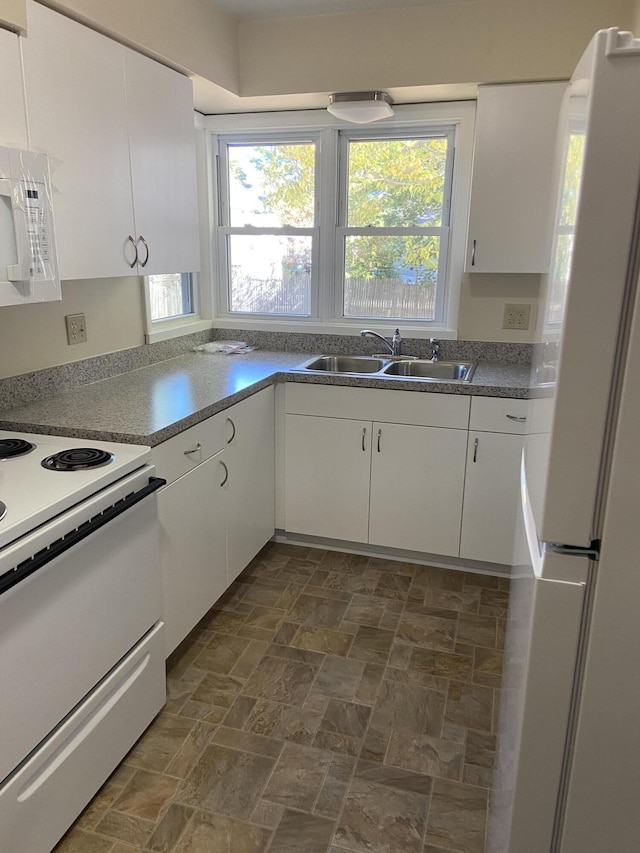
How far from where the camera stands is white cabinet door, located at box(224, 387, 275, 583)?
2516 millimetres

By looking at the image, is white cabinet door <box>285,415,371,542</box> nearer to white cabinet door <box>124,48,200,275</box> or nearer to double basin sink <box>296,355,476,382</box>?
double basin sink <box>296,355,476,382</box>

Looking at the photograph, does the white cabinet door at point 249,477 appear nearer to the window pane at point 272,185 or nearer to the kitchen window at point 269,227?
the kitchen window at point 269,227

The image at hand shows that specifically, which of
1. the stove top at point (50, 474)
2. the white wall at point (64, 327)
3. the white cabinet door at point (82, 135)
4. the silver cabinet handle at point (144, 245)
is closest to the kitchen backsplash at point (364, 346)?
the white wall at point (64, 327)

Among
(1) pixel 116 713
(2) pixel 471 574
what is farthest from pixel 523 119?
(1) pixel 116 713

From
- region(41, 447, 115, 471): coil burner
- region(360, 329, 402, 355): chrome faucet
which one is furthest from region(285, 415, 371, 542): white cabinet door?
region(41, 447, 115, 471): coil burner

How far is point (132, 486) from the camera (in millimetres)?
1713

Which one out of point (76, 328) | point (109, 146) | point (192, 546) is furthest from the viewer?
point (76, 328)

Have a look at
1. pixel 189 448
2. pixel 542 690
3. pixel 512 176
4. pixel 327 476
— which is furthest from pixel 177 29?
pixel 542 690

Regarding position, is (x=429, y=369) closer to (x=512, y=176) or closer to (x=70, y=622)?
(x=512, y=176)

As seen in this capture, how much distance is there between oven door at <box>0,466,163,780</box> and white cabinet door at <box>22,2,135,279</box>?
2.67ft

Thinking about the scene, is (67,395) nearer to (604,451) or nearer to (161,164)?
(161,164)

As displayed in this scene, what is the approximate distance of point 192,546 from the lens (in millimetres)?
2205

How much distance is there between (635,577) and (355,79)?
257 cm

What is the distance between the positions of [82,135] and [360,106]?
4.38 feet
